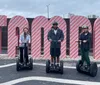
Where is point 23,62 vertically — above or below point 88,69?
above

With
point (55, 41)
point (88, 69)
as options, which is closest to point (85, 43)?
point (88, 69)

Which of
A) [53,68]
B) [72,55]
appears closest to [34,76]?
[53,68]

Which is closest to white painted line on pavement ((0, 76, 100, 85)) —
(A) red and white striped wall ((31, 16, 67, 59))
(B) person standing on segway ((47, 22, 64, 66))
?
(B) person standing on segway ((47, 22, 64, 66))

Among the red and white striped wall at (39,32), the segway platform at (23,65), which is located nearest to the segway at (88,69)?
the segway platform at (23,65)

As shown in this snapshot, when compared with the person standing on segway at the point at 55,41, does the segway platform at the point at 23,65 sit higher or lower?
lower

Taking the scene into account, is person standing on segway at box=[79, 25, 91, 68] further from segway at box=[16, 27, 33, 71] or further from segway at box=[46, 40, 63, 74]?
segway at box=[16, 27, 33, 71]

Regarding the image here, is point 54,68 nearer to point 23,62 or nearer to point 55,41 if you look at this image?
point 55,41

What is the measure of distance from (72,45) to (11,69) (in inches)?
174

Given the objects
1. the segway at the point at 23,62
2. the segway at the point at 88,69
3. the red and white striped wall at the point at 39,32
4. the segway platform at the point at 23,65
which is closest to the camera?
the segway at the point at 88,69

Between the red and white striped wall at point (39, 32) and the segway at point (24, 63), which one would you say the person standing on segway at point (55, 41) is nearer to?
the segway at point (24, 63)

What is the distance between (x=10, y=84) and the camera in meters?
7.04

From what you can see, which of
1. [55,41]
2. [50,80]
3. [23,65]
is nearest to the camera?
[50,80]

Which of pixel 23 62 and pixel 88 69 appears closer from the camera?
pixel 88 69

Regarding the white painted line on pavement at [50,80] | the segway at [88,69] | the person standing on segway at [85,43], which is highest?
the person standing on segway at [85,43]
